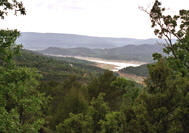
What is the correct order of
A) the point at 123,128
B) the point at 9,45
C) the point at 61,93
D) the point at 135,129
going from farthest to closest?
the point at 61,93, the point at 9,45, the point at 123,128, the point at 135,129

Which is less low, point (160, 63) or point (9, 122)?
point (160, 63)

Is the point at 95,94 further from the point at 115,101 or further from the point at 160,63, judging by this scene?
the point at 160,63

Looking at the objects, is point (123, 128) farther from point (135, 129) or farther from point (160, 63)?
point (160, 63)

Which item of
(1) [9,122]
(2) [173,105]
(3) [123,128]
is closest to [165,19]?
(2) [173,105]

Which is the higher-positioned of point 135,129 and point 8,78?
point 8,78

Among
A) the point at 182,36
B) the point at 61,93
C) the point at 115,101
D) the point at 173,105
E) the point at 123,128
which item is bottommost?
the point at 61,93

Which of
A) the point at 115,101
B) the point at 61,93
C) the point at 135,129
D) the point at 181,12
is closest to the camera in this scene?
the point at 135,129

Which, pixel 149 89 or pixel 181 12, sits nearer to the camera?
pixel 149 89

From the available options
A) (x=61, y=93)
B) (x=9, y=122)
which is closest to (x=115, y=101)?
(x=9, y=122)

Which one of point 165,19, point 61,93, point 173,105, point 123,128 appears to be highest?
point 165,19
